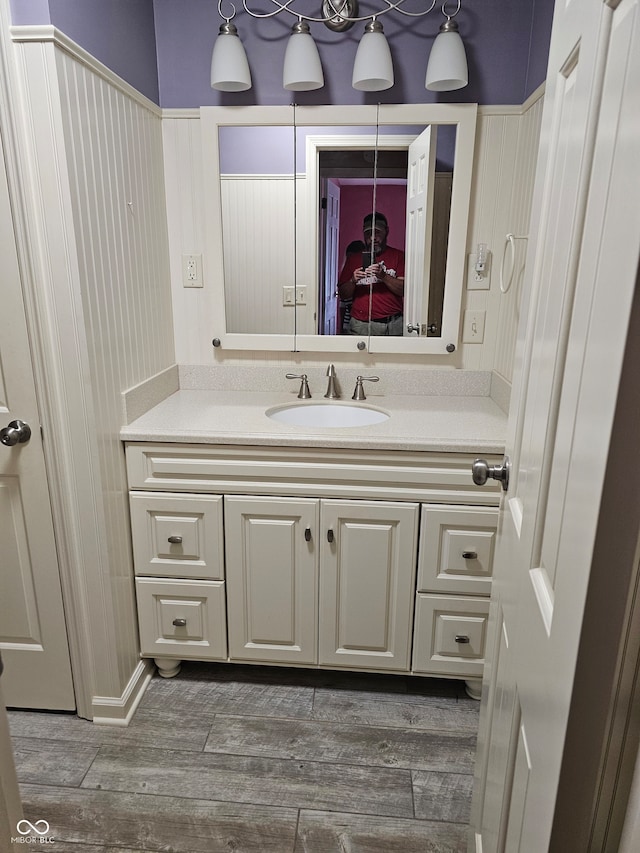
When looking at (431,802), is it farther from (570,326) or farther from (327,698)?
(570,326)

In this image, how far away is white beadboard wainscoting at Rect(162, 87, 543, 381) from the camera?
6.16ft

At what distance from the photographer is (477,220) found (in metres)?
1.98

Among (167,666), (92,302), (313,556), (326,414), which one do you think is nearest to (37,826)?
(167,666)

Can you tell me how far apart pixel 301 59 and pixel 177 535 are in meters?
1.56

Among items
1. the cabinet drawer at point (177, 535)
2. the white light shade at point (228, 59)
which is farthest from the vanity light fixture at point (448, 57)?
the cabinet drawer at point (177, 535)

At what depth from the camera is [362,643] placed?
1802 mm

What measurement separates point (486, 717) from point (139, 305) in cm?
151

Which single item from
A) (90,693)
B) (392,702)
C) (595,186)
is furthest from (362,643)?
(595,186)

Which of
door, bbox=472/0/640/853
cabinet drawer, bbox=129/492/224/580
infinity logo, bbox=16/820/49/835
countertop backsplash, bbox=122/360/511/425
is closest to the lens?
door, bbox=472/0/640/853

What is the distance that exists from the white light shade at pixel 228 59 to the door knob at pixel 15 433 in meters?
1.25

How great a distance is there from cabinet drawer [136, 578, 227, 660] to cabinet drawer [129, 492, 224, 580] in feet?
0.15

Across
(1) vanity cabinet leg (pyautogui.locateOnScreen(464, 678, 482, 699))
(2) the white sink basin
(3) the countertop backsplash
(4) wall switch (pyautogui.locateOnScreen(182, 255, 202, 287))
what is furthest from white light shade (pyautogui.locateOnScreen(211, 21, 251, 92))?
(1) vanity cabinet leg (pyautogui.locateOnScreen(464, 678, 482, 699))

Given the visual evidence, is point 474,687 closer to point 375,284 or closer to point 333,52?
point 375,284

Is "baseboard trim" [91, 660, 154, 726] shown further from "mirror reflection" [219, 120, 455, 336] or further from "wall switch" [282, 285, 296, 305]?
"wall switch" [282, 285, 296, 305]
